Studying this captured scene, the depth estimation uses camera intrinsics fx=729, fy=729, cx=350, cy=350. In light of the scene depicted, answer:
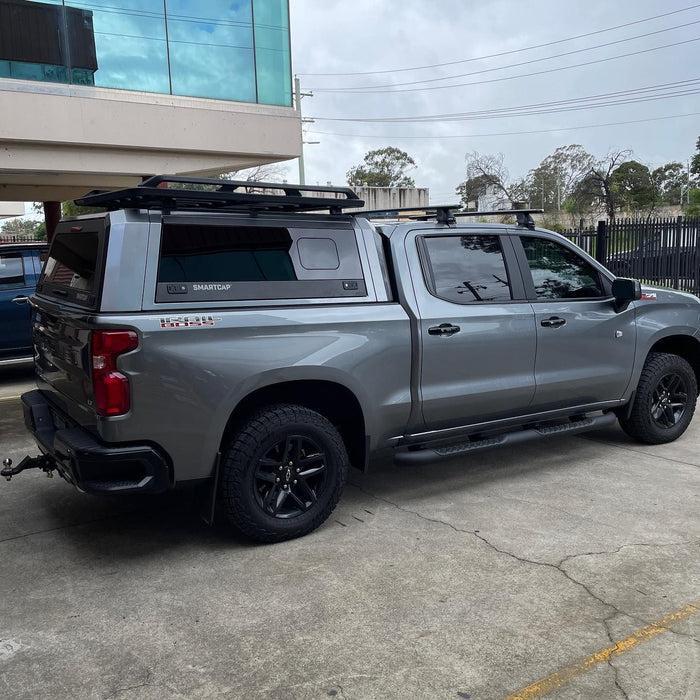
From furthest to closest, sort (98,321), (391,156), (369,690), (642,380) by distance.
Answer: (391,156), (642,380), (98,321), (369,690)

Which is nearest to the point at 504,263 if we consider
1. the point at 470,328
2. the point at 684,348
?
the point at 470,328

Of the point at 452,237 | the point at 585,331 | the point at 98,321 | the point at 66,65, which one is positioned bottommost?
the point at 585,331

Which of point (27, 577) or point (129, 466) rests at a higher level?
point (129, 466)

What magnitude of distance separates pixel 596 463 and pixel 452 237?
2.24 metres

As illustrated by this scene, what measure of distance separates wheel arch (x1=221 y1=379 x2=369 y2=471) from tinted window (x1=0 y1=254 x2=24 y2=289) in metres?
6.56

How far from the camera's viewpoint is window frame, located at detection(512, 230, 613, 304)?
5.38 meters

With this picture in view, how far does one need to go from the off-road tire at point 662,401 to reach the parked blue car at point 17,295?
733cm

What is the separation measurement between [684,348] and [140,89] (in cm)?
1198

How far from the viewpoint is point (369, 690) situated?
291 cm

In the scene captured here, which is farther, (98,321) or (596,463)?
(596,463)

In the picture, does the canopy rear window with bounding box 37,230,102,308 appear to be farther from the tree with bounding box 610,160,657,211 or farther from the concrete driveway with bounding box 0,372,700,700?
the tree with bounding box 610,160,657,211

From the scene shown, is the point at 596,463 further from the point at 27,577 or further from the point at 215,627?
the point at 27,577

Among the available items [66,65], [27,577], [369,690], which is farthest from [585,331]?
[66,65]

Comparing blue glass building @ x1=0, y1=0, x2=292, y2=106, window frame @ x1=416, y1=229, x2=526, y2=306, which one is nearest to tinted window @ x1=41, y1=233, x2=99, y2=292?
window frame @ x1=416, y1=229, x2=526, y2=306
